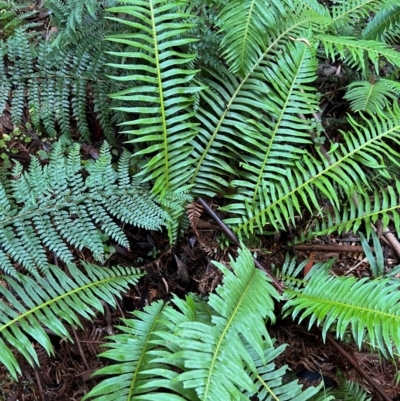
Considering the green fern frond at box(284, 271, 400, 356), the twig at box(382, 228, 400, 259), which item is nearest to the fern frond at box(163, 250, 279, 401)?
the green fern frond at box(284, 271, 400, 356)

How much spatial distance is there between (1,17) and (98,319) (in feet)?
6.38

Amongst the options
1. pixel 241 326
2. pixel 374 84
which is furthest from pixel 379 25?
pixel 241 326

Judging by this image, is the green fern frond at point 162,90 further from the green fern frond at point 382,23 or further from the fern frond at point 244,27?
the green fern frond at point 382,23

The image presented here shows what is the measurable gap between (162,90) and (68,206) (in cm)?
75

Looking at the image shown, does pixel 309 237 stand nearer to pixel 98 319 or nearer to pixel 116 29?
pixel 98 319

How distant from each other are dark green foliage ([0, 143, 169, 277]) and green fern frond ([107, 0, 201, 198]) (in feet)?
0.50

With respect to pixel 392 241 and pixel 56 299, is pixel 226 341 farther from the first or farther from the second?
pixel 392 241

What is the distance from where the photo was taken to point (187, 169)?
8.03 ft

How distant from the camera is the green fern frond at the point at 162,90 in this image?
6.69ft

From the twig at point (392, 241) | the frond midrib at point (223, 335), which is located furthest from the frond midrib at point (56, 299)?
the twig at point (392, 241)

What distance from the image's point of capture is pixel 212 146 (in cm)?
248

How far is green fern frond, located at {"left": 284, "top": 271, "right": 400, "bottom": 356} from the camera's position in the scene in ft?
6.07

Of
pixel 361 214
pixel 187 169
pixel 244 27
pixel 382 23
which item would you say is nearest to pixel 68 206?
pixel 187 169

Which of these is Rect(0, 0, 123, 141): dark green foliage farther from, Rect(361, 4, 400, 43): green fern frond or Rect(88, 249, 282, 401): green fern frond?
Rect(361, 4, 400, 43): green fern frond
